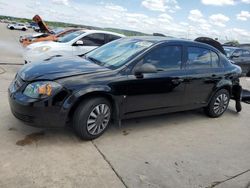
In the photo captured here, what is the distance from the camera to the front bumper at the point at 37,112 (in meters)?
3.53

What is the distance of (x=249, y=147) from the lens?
4.57m

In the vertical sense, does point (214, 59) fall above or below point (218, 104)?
above

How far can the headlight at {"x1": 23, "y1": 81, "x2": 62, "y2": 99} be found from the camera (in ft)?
11.6

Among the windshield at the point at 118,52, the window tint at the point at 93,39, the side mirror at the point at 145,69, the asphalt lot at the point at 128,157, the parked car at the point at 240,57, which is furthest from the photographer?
the parked car at the point at 240,57

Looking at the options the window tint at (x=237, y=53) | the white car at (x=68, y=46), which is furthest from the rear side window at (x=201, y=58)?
A: the window tint at (x=237, y=53)

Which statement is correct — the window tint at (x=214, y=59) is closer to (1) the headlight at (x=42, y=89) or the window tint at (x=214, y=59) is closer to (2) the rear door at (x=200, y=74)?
(2) the rear door at (x=200, y=74)

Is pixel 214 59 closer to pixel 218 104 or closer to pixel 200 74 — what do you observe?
pixel 200 74

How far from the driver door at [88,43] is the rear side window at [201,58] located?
4551 millimetres

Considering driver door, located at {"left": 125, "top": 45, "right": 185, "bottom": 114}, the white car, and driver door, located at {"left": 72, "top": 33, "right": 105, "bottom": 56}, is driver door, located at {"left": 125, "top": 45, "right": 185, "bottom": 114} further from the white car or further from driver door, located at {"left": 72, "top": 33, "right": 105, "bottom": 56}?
driver door, located at {"left": 72, "top": 33, "right": 105, "bottom": 56}

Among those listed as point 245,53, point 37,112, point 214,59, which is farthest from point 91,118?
point 245,53

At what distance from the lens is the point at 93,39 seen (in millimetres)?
9125

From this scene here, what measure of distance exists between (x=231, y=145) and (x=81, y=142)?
8.23 ft

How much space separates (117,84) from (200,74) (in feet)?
6.20

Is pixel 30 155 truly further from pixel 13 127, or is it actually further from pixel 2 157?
pixel 13 127
